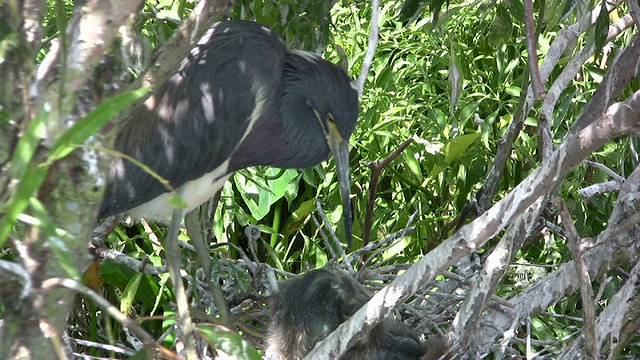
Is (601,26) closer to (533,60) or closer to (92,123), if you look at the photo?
(533,60)

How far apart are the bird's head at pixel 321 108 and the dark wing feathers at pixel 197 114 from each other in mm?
102

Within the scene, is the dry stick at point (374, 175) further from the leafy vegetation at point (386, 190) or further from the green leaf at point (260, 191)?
the green leaf at point (260, 191)

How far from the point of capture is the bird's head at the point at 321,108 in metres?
2.51

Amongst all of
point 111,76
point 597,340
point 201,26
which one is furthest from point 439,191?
point 111,76

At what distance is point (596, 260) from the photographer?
6.98 ft

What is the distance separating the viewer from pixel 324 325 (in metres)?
2.11

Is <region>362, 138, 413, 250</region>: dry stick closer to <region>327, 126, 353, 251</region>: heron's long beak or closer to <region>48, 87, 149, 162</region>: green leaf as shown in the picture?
<region>327, 126, 353, 251</region>: heron's long beak

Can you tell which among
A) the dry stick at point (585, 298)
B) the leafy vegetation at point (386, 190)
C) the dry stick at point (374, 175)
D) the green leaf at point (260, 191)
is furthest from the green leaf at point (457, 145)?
the dry stick at point (585, 298)

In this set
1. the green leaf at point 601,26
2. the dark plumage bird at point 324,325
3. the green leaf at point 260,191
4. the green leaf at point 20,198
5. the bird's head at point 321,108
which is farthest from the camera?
the green leaf at point 260,191

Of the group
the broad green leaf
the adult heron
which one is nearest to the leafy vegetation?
the broad green leaf

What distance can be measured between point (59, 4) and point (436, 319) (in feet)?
5.07

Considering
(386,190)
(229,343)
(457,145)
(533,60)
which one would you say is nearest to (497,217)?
(533,60)

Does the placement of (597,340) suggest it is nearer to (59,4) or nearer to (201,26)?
(201,26)

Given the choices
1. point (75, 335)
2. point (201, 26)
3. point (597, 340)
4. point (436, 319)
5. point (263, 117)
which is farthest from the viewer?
point (75, 335)
